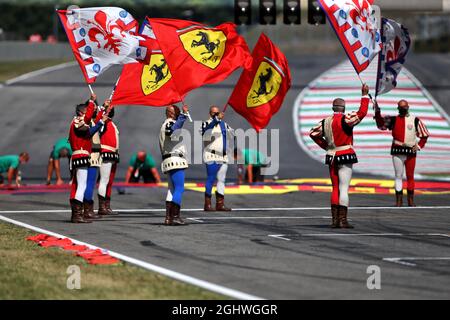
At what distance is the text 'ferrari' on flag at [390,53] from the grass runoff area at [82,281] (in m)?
8.29

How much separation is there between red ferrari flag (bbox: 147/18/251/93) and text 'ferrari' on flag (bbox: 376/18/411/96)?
93.0 inches

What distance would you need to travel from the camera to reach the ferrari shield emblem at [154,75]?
18.8m

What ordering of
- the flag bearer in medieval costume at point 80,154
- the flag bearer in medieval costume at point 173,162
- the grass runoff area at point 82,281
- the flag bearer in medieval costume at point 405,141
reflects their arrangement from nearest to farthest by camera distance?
the grass runoff area at point 82,281 < the flag bearer in medieval costume at point 173,162 < the flag bearer in medieval costume at point 80,154 < the flag bearer in medieval costume at point 405,141

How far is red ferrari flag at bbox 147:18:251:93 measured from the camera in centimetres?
1862

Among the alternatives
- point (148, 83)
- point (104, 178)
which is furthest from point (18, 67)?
point (148, 83)

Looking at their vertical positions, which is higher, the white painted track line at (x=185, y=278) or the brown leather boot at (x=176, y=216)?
the brown leather boot at (x=176, y=216)

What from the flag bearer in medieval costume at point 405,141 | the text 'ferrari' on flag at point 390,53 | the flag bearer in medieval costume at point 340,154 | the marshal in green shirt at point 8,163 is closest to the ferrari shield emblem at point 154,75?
the flag bearer in medieval costume at point 340,154

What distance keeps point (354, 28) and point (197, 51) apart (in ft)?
9.16

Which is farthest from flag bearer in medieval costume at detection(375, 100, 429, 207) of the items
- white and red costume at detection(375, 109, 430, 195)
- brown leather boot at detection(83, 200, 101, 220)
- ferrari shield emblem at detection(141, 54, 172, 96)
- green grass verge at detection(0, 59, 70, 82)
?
green grass verge at detection(0, 59, 70, 82)

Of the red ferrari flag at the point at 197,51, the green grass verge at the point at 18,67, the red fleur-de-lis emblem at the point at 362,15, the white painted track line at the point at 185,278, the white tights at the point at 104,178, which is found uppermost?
the green grass verge at the point at 18,67

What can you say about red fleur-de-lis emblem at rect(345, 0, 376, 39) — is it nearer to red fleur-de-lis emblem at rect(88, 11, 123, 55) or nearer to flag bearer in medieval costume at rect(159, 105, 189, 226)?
flag bearer in medieval costume at rect(159, 105, 189, 226)

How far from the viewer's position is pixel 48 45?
276 feet

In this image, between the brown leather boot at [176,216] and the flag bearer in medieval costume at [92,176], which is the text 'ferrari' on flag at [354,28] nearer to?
the brown leather boot at [176,216]

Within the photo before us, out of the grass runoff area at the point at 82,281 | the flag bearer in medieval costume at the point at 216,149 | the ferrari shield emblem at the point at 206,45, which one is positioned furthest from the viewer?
the flag bearer in medieval costume at the point at 216,149
